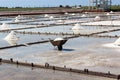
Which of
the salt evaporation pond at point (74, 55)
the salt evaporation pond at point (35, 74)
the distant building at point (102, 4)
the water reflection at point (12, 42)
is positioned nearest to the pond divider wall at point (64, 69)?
the salt evaporation pond at point (35, 74)

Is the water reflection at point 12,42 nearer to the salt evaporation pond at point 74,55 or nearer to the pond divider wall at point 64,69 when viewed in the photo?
the salt evaporation pond at point 74,55

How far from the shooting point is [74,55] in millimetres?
9055

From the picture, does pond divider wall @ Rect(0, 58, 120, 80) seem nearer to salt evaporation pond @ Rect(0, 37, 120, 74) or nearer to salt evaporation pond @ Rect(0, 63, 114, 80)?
salt evaporation pond @ Rect(0, 63, 114, 80)

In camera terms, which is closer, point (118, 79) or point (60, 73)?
point (118, 79)

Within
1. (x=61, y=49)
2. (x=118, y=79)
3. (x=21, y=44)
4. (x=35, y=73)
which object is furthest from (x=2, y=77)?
(x=21, y=44)

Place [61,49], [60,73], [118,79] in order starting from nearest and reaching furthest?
[118,79] < [60,73] < [61,49]

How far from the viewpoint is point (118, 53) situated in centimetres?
919

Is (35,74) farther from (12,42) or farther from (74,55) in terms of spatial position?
(12,42)

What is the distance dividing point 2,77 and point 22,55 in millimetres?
2628

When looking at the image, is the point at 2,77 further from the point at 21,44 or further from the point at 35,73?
the point at 21,44

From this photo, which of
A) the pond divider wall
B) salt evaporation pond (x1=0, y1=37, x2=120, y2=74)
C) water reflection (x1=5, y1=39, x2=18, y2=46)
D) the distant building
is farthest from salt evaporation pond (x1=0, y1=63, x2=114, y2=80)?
the distant building

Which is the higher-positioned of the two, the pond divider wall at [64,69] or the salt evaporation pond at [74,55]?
the pond divider wall at [64,69]

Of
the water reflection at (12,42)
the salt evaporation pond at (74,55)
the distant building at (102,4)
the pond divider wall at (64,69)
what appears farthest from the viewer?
the distant building at (102,4)

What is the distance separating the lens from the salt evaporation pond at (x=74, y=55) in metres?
7.71
